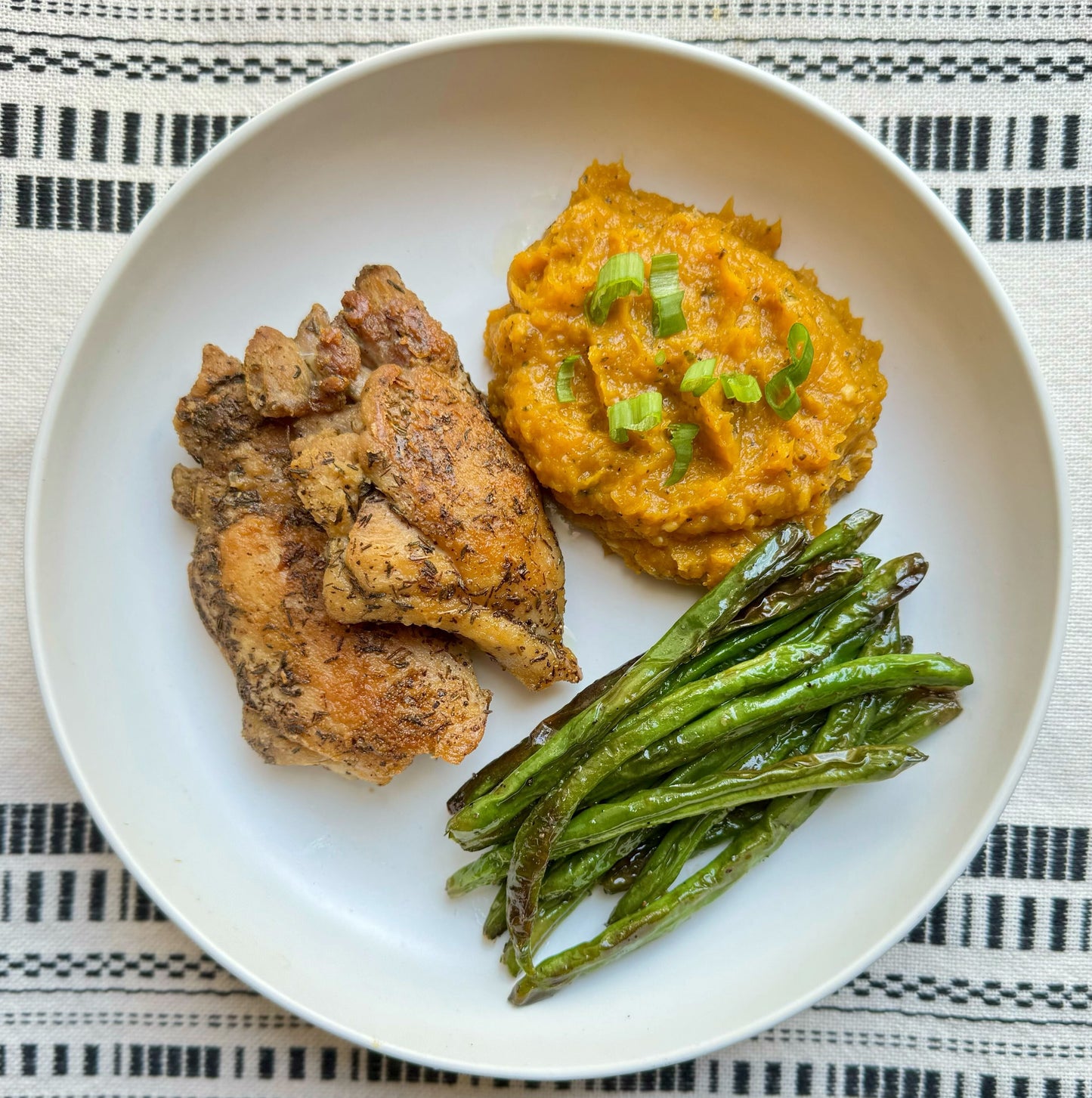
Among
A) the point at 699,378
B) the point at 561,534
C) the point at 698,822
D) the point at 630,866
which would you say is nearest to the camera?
the point at 699,378

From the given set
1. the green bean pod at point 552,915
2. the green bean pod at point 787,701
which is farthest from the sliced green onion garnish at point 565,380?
the green bean pod at point 552,915

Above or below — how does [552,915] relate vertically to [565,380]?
below

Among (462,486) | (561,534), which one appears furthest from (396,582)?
(561,534)

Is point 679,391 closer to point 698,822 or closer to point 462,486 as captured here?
point 462,486

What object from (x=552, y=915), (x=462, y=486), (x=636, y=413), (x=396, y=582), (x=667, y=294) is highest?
(x=667, y=294)

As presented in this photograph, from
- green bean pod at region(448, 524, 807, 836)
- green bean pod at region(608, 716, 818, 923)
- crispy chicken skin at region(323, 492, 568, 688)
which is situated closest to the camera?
crispy chicken skin at region(323, 492, 568, 688)

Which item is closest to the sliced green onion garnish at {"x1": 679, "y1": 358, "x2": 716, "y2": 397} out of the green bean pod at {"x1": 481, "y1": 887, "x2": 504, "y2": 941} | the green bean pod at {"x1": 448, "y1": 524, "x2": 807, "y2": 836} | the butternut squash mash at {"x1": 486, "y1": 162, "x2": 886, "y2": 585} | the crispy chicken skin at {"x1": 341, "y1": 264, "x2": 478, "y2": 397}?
the butternut squash mash at {"x1": 486, "y1": 162, "x2": 886, "y2": 585}

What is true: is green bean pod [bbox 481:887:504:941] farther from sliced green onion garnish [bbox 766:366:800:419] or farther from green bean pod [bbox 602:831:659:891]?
sliced green onion garnish [bbox 766:366:800:419]
